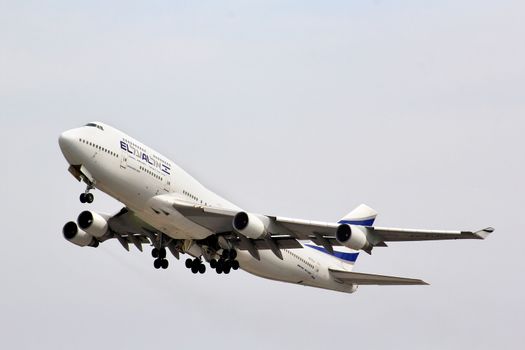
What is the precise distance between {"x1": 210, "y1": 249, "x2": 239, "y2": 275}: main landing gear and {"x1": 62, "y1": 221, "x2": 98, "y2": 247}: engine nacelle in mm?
6651

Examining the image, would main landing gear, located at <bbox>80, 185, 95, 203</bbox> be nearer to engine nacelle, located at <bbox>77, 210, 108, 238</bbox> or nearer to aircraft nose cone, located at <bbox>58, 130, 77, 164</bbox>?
aircraft nose cone, located at <bbox>58, 130, 77, 164</bbox>

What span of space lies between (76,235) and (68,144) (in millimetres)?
10152

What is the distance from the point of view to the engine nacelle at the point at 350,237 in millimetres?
48656

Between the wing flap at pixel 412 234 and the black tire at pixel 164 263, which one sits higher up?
the wing flap at pixel 412 234

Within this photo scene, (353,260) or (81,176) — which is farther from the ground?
(353,260)

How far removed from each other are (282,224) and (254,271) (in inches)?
225

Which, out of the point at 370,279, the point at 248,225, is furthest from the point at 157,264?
the point at 370,279

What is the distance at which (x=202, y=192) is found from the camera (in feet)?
169

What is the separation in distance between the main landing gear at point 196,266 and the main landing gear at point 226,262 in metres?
2.39

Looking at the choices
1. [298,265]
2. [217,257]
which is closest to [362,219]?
[298,265]

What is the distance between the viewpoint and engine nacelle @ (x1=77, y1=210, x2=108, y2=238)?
5378cm

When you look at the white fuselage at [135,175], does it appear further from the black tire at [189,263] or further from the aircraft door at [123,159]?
the black tire at [189,263]

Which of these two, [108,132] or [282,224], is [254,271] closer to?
[282,224]

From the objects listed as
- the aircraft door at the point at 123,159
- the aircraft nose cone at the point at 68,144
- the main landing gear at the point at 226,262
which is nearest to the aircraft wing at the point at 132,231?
the main landing gear at the point at 226,262
